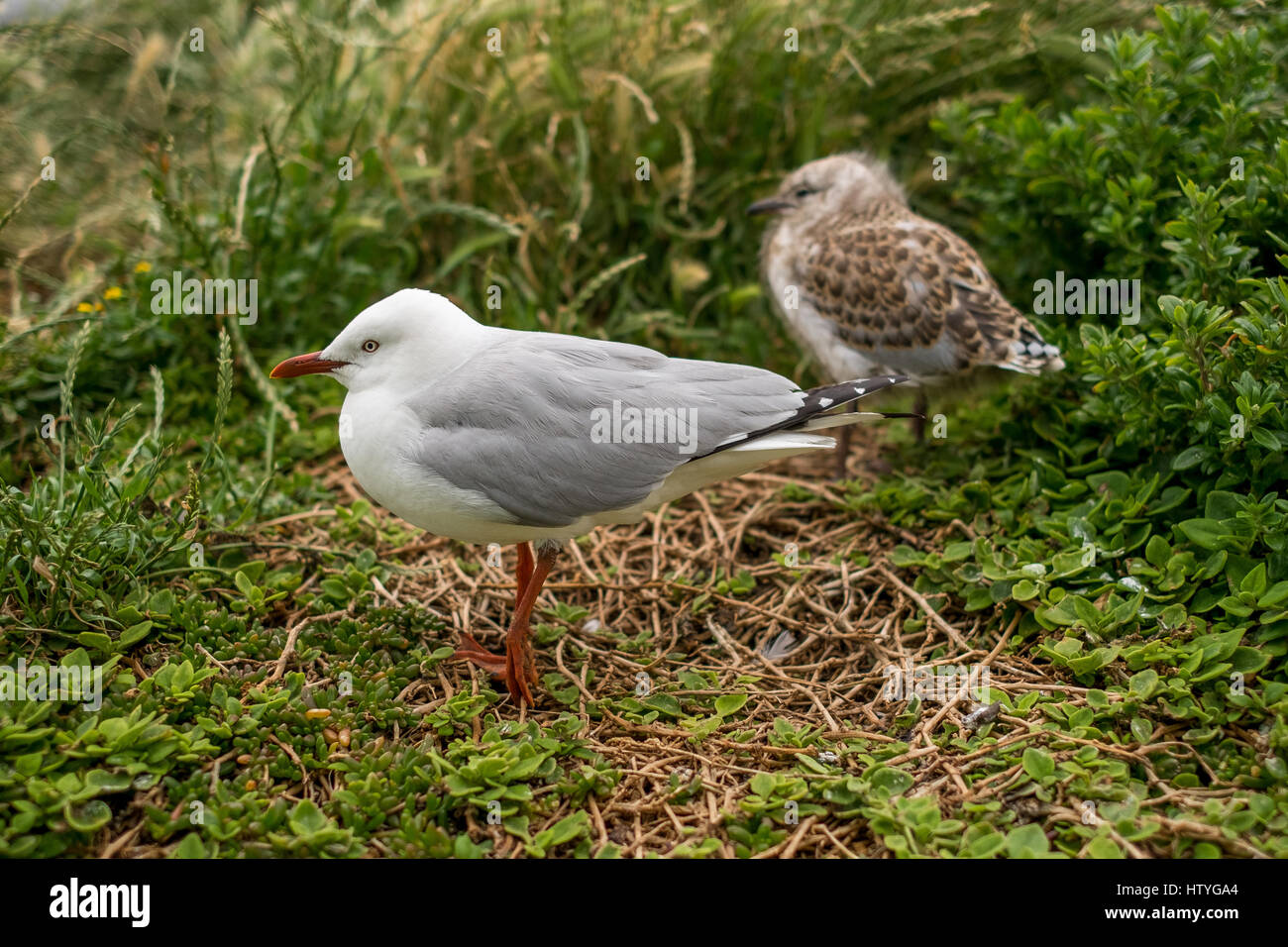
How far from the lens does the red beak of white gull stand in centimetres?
301

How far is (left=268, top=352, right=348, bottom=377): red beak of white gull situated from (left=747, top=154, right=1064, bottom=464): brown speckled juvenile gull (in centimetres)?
210

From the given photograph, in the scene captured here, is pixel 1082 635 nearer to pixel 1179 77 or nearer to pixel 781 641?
pixel 781 641

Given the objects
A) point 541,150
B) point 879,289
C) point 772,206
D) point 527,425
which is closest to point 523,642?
point 527,425

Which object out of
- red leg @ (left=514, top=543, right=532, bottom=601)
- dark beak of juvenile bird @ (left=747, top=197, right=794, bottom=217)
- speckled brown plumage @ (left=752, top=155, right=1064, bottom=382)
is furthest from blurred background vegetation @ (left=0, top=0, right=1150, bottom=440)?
red leg @ (left=514, top=543, right=532, bottom=601)

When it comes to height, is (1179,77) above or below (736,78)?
below

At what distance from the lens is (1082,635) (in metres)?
3.04

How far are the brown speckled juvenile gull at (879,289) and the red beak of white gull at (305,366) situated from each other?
2.10m

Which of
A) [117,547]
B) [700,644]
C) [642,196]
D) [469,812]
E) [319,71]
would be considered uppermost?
[319,71]

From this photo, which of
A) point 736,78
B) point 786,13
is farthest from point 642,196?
point 786,13

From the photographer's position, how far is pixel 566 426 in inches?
113

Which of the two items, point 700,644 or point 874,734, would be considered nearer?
point 874,734

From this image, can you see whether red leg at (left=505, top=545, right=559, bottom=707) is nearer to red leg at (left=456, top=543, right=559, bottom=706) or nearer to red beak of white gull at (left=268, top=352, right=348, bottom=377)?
red leg at (left=456, top=543, right=559, bottom=706)

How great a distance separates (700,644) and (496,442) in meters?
1.09

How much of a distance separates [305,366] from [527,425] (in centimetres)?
73
